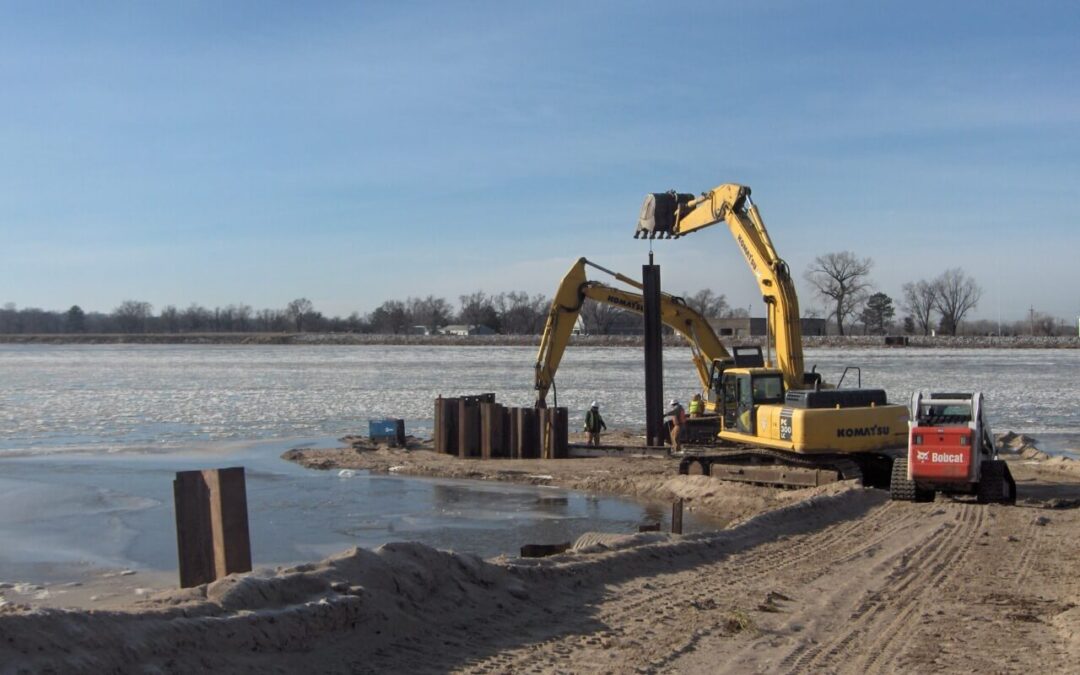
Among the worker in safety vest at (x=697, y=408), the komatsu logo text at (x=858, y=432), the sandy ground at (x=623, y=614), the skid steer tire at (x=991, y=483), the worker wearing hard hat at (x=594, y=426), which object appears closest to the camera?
the sandy ground at (x=623, y=614)

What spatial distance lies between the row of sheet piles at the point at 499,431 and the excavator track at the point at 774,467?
4423 millimetres

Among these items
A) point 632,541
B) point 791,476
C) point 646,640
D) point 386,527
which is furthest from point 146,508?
point 646,640

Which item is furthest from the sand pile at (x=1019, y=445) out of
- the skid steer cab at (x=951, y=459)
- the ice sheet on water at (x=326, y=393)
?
the skid steer cab at (x=951, y=459)

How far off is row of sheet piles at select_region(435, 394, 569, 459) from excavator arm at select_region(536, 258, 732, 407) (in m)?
1.23

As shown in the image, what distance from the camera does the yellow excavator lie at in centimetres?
1842

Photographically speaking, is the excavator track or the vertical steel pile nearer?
the excavator track

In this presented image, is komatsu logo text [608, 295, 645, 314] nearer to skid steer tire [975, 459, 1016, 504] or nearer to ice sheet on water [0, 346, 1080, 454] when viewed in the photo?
ice sheet on water [0, 346, 1080, 454]

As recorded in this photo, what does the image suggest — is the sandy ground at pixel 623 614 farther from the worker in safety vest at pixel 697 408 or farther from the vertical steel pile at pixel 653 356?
the worker in safety vest at pixel 697 408

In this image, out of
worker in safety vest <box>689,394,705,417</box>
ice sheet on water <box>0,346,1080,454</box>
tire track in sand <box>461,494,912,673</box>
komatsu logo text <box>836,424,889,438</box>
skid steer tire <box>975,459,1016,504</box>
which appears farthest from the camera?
ice sheet on water <box>0,346,1080,454</box>

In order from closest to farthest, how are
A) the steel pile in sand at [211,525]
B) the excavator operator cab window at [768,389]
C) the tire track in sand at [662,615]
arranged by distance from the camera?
the tire track in sand at [662,615], the steel pile in sand at [211,525], the excavator operator cab window at [768,389]

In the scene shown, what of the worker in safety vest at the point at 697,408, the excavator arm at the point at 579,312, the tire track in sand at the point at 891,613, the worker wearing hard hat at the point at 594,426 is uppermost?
the excavator arm at the point at 579,312

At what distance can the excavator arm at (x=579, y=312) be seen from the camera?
2664 cm

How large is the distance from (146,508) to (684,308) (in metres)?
14.1

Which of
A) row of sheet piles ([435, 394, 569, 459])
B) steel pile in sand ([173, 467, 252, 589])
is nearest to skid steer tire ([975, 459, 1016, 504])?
row of sheet piles ([435, 394, 569, 459])
